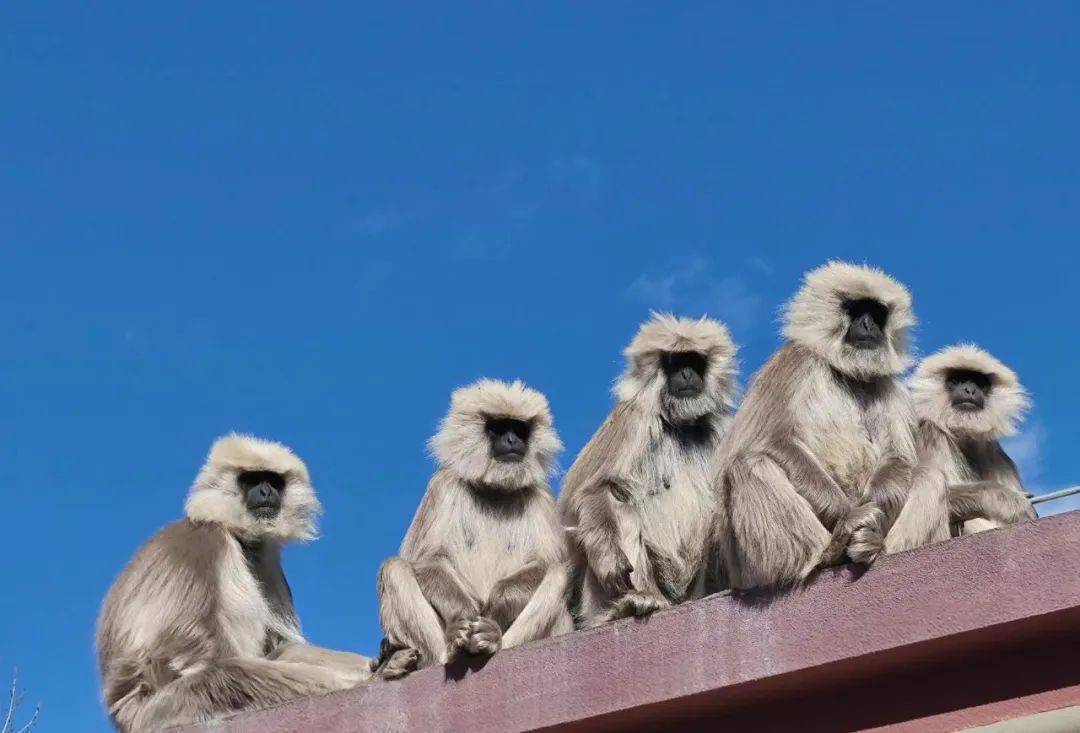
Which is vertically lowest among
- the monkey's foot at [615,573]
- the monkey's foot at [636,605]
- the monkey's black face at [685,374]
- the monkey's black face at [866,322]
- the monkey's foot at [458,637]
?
the monkey's foot at [458,637]

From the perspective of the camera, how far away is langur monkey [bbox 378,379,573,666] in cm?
793

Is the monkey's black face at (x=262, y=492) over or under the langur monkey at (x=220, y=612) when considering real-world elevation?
over

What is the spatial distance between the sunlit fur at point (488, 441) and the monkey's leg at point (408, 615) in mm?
1029

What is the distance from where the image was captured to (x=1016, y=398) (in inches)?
363

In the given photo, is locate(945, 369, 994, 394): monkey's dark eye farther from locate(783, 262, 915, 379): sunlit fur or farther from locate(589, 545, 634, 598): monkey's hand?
locate(589, 545, 634, 598): monkey's hand

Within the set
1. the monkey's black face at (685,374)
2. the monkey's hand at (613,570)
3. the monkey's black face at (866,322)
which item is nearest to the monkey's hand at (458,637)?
the monkey's hand at (613,570)

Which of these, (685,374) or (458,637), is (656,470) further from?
(458,637)

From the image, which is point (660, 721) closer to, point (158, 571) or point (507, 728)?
point (507, 728)

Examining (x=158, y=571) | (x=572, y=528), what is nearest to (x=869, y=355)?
(x=572, y=528)

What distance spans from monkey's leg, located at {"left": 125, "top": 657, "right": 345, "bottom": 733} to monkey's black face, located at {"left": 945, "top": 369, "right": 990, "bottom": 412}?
3.67 meters

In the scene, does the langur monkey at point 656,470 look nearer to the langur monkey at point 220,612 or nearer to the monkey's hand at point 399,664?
the monkey's hand at point 399,664

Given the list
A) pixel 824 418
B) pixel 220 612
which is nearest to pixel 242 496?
pixel 220 612

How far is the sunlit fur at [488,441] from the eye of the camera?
8.98 meters

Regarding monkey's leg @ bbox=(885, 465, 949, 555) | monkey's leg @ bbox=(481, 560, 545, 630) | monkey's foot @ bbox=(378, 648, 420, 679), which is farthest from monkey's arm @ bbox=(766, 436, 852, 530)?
monkey's foot @ bbox=(378, 648, 420, 679)
